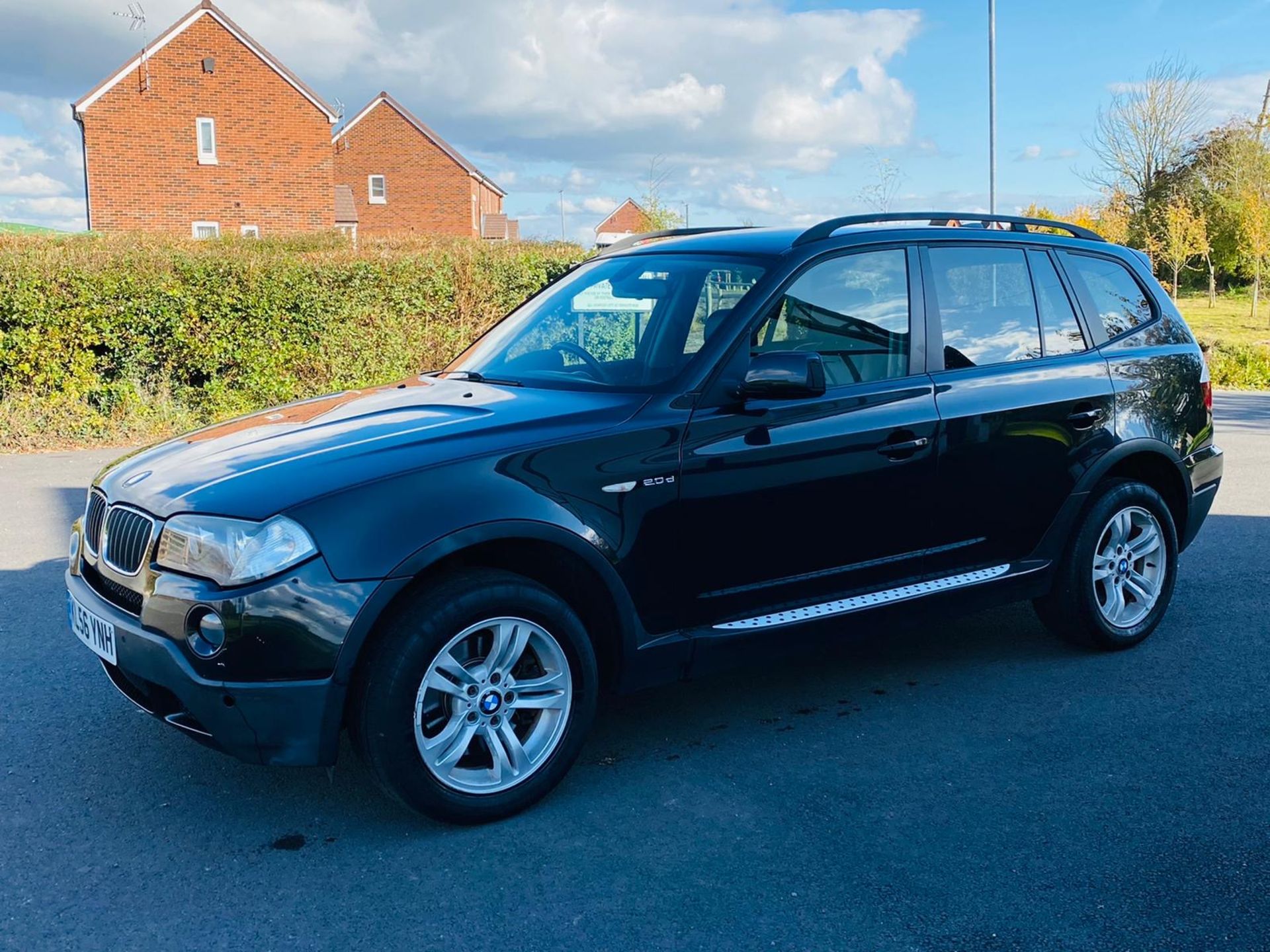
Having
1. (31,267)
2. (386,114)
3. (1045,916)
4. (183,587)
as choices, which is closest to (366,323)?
(31,267)

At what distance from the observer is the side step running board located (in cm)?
412

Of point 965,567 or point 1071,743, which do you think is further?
point 965,567

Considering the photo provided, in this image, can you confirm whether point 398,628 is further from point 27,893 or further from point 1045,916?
point 1045,916

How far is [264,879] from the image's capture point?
330 centimetres

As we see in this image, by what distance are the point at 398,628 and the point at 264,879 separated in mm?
791

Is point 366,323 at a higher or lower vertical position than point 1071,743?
higher

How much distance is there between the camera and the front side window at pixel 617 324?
422 centimetres

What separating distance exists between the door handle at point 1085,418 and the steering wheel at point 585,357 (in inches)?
80.9

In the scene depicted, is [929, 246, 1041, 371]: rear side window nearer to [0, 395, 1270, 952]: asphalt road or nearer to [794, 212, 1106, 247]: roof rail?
Result: [794, 212, 1106, 247]: roof rail

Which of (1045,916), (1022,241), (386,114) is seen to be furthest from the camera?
(386,114)

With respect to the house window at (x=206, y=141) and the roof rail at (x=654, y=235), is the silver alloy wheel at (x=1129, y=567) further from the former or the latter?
the house window at (x=206, y=141)

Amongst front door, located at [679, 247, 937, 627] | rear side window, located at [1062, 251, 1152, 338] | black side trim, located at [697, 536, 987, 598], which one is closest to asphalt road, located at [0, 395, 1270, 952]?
black side trim, located at [697, 536, 987, 598]

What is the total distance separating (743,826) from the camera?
3.61 metres


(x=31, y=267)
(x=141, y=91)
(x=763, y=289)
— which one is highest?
(x=141, y=91)
